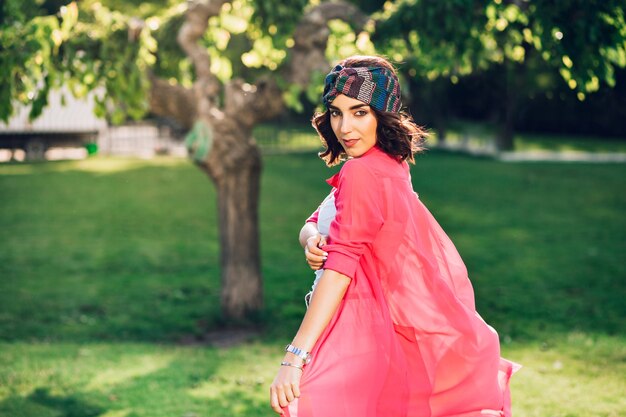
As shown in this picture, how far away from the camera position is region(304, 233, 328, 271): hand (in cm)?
285

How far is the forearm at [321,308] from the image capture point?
8.93 ft

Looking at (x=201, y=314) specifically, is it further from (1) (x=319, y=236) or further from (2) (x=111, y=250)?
(1) (x=319, y=236)

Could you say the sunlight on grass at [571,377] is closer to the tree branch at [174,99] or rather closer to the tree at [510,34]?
the tree at [510,34]

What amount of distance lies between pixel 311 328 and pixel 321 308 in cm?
8

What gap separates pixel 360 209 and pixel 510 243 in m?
11.6

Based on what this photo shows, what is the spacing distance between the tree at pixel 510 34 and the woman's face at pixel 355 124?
144 inches

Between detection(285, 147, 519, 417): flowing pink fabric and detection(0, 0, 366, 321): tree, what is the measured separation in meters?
4.47

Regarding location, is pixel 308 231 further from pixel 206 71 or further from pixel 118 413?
pixel 206 71

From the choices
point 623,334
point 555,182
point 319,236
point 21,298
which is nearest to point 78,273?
point 21,298

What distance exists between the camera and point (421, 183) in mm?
21609

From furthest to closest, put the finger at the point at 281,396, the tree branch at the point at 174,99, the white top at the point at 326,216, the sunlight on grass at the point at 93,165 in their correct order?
the sunlight on grass at the point at 93,165 < the tree branch at the point at 174,99 < the white top at the point at 326,216 < the finger at the point at 281,396

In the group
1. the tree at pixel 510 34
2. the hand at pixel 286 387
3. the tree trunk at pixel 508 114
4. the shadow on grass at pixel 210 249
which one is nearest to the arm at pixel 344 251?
the hand at pixel 286 387

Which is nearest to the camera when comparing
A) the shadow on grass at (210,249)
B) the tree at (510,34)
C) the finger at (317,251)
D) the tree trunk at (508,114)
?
the finger at (317,251)

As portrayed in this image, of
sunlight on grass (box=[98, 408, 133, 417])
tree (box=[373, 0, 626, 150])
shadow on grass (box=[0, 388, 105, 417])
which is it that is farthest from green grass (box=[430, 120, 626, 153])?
sunlight on grass (box=[98, 408, 133, 417])
